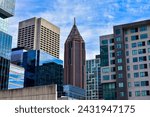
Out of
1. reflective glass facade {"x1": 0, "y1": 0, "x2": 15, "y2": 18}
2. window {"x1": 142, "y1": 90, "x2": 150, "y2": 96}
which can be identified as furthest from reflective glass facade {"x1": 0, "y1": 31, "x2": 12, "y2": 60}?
window {"x1": 142, "y1": 90, "x2": 150, "y2": 96}

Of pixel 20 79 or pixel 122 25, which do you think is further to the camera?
pixel 20 79

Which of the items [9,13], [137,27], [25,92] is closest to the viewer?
[25,92]

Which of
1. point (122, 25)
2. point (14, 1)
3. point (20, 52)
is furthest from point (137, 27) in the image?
point (20, 52)

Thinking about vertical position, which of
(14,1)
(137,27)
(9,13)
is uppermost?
(14,1)

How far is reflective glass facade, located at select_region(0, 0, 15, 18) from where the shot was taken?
126 metres

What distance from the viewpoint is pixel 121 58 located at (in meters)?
73.6

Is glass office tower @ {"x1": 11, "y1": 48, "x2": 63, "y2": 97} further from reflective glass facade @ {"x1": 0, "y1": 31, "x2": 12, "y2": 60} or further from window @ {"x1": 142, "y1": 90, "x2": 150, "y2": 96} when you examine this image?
window @ {"x1": 142, "y1": 90, "x2": 150, "y2": 96}

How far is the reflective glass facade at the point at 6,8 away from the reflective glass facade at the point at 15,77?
78.9ft

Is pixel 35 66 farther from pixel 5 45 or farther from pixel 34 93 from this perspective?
pixel 34 93

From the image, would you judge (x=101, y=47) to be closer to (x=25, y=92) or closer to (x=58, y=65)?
(x=25, y=92)

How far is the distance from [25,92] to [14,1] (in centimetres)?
12756

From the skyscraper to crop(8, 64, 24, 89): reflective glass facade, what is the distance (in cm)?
1267

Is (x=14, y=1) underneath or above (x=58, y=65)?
above

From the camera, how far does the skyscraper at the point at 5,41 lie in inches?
4419
